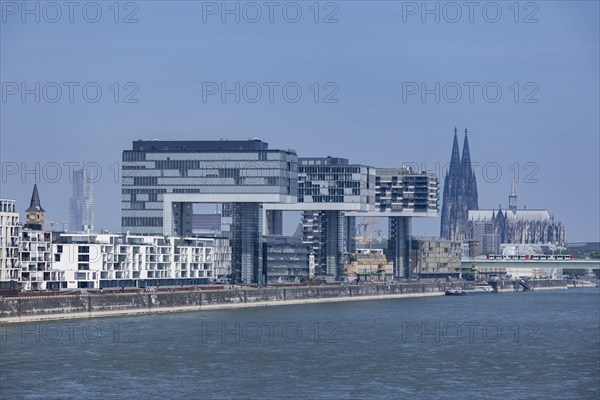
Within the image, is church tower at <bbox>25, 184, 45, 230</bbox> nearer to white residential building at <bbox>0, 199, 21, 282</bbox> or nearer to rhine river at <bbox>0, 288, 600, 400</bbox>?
white residential building at <bbox>0, 199, 21, 282</bbox>

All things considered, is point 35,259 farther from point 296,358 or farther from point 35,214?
point 296,358

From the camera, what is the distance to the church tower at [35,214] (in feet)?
588

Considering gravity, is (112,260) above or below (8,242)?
below

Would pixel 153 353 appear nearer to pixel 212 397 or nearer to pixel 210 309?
pixel 212 397

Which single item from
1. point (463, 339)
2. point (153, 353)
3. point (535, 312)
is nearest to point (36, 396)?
point (153, 353)

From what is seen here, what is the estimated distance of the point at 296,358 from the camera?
106m

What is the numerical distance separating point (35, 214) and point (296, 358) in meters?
86.5

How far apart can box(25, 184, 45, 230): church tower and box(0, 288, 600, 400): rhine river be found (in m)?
30.6

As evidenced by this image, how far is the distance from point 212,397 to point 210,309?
94.8m

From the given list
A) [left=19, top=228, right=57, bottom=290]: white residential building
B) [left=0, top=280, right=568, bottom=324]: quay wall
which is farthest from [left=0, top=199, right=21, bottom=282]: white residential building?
[left=0, top=280, right=568, bottom=324]: quay wall

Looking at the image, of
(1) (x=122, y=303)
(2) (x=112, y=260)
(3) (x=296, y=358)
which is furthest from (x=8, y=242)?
(3) (x=296, y=358)

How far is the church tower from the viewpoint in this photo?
179125 millimetres

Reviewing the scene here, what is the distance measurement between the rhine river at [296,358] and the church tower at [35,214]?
3063 cm

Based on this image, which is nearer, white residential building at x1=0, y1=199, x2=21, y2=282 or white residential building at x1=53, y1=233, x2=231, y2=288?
white residential building at x1=0, y1=199, x2=21, y2=282
